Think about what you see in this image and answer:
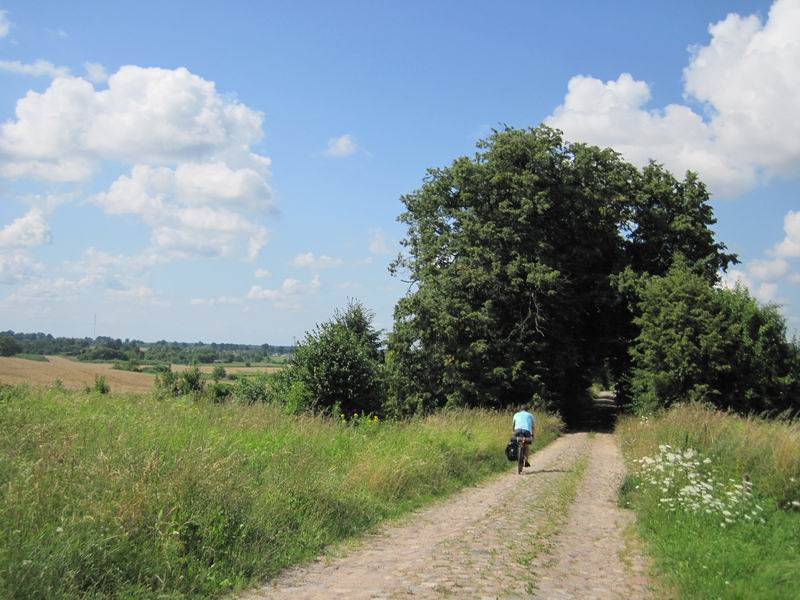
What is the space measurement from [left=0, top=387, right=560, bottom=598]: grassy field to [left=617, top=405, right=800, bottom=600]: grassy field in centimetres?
424

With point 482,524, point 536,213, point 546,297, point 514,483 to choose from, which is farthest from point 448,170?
point 482,524

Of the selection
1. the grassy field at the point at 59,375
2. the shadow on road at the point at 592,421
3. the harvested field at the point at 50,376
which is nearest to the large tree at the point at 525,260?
the shadow on road at the point at 592,421

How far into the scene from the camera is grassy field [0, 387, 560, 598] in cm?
599

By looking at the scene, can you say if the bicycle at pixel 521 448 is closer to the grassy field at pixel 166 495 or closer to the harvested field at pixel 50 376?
the grassy field at pixel 166 495

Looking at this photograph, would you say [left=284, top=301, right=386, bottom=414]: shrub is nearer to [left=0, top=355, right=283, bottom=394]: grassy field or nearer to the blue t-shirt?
[left=0, top=355, right=283, bottom=394]: grassy field

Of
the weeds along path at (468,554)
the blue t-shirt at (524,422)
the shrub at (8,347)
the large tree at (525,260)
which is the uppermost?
the large tree at (525,260)

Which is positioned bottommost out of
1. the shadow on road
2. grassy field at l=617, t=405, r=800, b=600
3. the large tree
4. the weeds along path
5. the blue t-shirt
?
the shadow on road

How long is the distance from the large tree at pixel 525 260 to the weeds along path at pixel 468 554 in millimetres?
20086

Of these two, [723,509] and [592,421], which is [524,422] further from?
[592,421]

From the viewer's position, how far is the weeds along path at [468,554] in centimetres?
690

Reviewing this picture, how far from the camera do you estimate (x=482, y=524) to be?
34.2 ft

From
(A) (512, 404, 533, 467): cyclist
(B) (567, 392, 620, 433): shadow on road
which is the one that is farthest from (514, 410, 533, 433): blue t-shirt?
(B) (567, 392, 620, 433): shadow on road

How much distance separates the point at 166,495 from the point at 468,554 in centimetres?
379

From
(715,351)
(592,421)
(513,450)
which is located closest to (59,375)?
(513,450)
